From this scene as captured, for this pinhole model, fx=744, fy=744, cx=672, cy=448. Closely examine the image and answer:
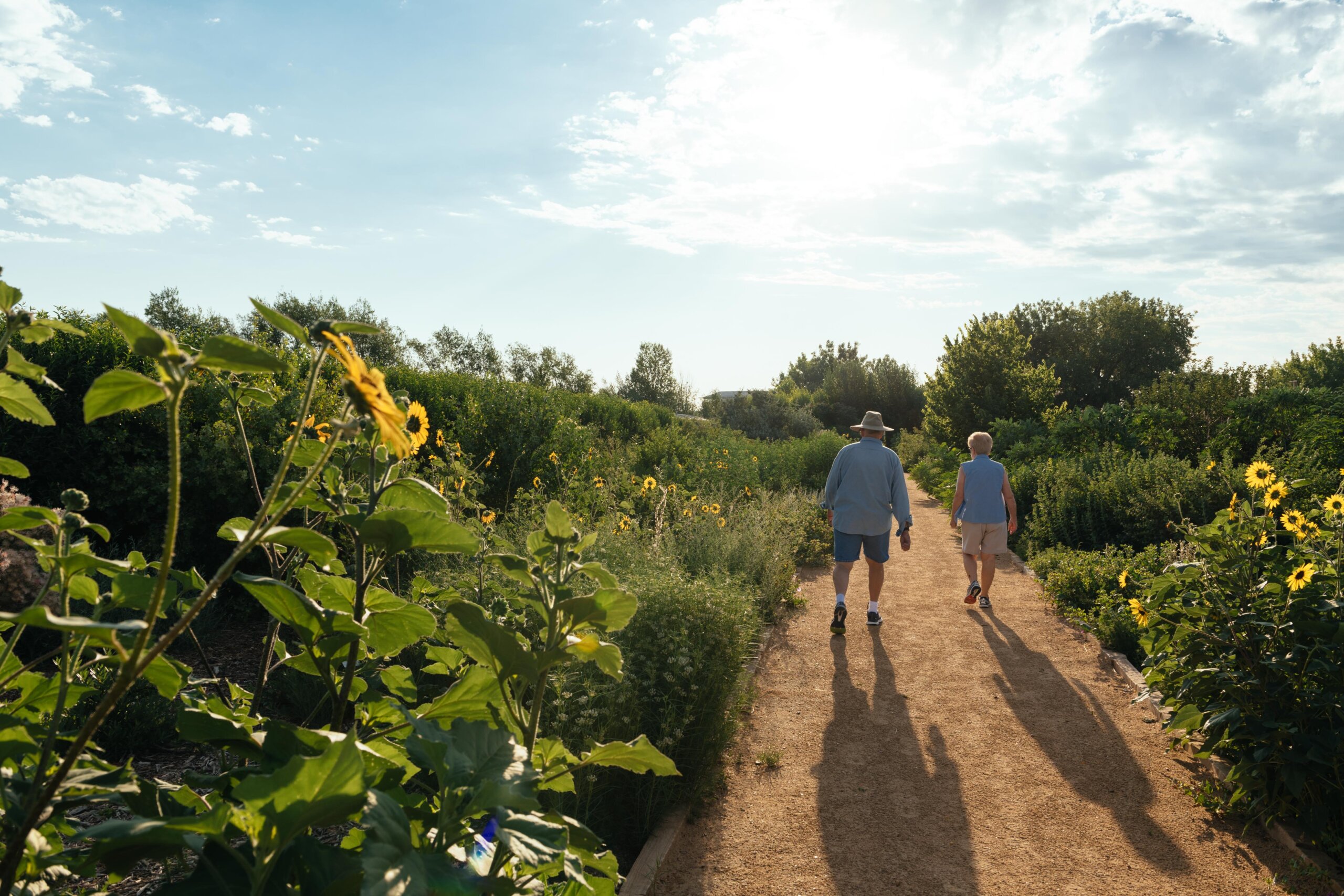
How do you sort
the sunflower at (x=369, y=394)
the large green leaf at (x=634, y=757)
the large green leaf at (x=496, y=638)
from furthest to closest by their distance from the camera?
the large green leaf at (x=634, y=757) < the large green leaf at (x=496, y=638) < the sunflower at (x=369, y=394)

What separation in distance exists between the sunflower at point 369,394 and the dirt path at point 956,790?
2872 mm

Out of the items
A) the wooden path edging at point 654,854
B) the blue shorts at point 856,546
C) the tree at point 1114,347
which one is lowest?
the wooden path edging at point 654,854

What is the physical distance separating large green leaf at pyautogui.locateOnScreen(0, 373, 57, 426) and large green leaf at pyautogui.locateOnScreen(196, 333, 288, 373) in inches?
18.0

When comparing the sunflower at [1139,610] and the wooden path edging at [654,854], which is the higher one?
the sunflower at [1139,610]

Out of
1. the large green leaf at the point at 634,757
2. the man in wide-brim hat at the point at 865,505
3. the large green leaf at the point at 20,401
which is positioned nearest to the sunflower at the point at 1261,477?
the man in wide-brim hat at the point at 865,505

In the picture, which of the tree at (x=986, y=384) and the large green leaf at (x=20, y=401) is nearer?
the large green leaf at (x=20, y=401)

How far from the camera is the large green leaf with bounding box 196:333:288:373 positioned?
31.0 inches

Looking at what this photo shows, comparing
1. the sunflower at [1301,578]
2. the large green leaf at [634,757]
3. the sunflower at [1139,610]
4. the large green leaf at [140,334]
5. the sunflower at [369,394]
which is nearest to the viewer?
the large green leaf at [140,334]

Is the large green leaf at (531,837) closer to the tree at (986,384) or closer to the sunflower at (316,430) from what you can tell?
the sunflower at (316,430)

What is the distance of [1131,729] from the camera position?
4551 millimetres

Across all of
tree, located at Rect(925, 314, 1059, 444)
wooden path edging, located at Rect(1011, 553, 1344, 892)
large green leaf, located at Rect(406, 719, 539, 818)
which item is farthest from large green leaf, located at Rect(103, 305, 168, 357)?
tree, located at Rect(925, 314, 1059, 444)

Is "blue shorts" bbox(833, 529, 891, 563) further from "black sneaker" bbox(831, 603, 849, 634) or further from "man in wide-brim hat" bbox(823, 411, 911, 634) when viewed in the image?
"black sneaker" bbox(831, 603, 849, 634)

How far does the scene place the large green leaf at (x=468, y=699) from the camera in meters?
1.15

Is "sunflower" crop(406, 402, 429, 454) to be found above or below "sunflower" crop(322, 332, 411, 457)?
below
